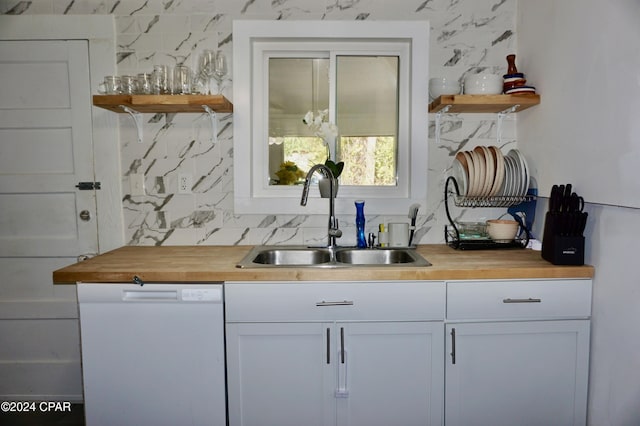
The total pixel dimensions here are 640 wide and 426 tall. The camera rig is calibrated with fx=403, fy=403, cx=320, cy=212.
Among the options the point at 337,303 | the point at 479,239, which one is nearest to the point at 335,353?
the point at 337,303

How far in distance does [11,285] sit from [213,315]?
146cm

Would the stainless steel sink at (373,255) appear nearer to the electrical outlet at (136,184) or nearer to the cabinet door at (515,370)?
the cabinet door at (515,370)

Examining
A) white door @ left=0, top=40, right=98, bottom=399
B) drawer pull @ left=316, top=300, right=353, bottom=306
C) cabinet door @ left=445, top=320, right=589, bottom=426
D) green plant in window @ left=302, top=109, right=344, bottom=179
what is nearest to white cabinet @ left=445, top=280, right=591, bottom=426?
cabinet door @ left=445, top=320, right=589, bottom=426

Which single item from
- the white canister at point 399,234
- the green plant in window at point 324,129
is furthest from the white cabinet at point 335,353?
the green plant in window at point 324,129

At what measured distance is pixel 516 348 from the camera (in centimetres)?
165

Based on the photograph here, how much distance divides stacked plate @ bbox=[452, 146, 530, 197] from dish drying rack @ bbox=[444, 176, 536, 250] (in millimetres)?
24

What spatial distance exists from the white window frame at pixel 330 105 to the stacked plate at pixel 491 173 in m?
0.24

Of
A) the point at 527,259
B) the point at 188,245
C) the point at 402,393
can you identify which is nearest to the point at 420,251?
the point at 527,259

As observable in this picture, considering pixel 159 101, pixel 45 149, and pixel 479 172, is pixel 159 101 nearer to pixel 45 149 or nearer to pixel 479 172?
pixel 45 149

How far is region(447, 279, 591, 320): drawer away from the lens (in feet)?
5.38

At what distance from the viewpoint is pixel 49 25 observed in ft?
7.07

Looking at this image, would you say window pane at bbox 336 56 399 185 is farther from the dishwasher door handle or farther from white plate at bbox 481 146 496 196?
the dishwasher door handle

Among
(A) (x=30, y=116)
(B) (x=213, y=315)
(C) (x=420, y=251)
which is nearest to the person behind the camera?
(B) (x=213, y=315)

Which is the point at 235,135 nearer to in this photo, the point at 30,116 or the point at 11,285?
the point at 30,116
